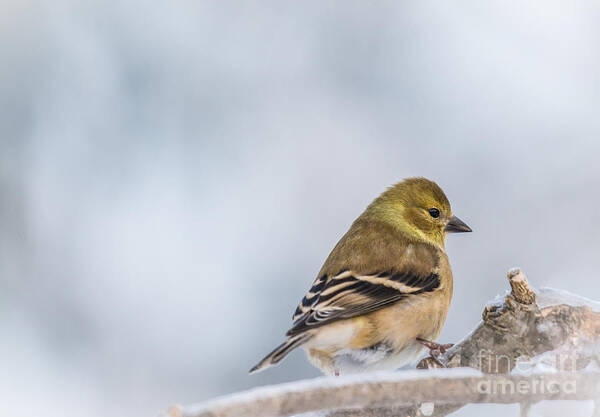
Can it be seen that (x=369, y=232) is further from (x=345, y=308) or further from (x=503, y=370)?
(x=503, y=370)

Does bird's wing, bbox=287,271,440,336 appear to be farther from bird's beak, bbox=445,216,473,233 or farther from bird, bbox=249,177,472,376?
bird's beak, bbox=445,216,473,233

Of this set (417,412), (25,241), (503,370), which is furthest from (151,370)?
(503,370)

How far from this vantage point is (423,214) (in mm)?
2910

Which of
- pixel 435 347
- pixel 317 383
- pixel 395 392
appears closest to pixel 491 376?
pixel 395 392

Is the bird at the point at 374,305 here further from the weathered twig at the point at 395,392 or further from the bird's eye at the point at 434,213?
the weathered twig at the point at 395,392

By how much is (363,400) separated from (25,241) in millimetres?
3574

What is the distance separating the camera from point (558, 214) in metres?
4.40

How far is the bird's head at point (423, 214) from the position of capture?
2900mm

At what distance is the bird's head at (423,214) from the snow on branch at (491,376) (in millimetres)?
900

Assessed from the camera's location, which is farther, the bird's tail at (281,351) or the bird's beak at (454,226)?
the bird's beak at (454,226)

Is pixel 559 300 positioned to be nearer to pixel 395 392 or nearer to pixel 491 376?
pixel 491 376

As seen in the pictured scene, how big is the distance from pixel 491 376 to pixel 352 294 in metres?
0.74

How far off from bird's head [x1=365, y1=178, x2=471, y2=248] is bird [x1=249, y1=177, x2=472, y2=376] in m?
0.08

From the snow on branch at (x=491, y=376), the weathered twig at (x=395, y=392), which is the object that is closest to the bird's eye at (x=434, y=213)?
the snow on branch at (x=491, y=376)
